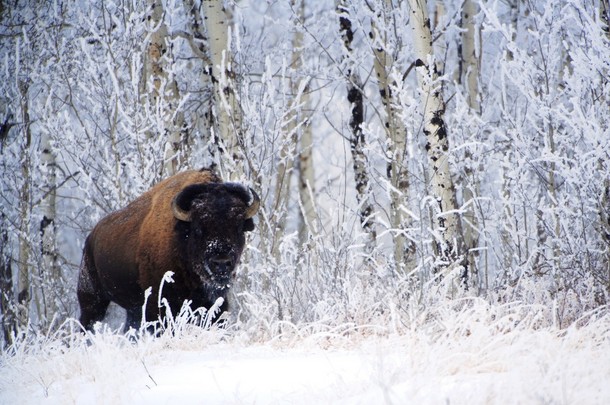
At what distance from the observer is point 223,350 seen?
18.0 ft

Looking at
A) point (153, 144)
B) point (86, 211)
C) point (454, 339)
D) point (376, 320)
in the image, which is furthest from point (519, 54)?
point (86, 211)

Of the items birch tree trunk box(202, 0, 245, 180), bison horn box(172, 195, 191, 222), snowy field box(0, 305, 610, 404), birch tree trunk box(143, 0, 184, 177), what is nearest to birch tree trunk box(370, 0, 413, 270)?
birch tree trunk box(202, 0, 245, 180)

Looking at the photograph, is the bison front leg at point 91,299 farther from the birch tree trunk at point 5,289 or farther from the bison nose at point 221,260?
the birch tree trunk at point 5,289

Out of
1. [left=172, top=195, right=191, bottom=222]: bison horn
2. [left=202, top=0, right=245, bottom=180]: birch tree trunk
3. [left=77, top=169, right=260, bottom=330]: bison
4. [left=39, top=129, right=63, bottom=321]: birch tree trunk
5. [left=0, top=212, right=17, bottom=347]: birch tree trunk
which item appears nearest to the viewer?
[left=77, top=169, right=260, bottom=330]: bison

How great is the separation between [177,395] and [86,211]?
1322 cm

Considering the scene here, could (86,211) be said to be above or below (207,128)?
below

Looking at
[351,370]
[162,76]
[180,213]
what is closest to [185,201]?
[180,213]

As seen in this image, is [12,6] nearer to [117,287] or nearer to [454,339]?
[117,287]

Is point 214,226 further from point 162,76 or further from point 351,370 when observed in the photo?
point 162,76

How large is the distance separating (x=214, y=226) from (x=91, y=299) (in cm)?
284

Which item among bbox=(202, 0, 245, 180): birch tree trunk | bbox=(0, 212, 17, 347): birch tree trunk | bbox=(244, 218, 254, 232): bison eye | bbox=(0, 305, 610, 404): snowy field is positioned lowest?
bbox=(0, 212, 17, 347): birch tree trunk

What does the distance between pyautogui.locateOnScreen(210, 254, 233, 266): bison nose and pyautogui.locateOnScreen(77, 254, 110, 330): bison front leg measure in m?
2.68

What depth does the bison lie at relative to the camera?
24.8ft

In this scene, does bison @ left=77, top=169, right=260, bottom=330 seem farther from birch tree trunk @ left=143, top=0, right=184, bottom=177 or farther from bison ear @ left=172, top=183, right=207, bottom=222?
birch tree trunk @ left=143, top=0, right=184, bottom=177
